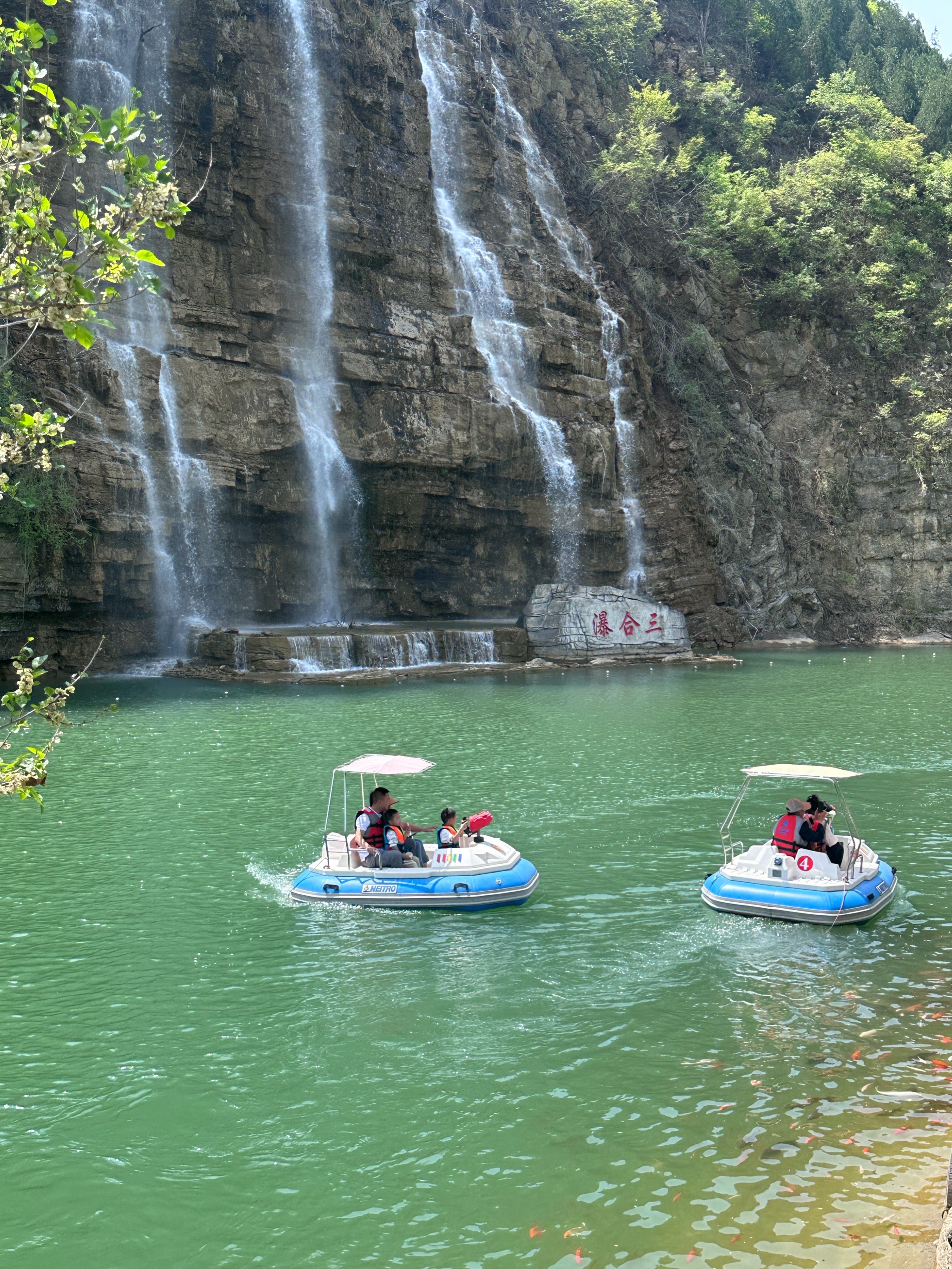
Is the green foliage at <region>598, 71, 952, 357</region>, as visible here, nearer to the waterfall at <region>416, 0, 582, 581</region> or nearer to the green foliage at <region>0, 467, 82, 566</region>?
the waterfall at <region>416, 0, 582, 581</region>

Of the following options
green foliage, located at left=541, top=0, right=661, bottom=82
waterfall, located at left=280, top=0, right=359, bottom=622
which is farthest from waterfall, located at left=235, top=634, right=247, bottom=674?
green foliage, located at left=541, top=0, right=661, bottom=82

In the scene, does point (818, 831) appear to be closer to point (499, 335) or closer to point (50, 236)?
point (50, 236)

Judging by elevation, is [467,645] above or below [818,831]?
above

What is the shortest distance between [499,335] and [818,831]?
134 ft

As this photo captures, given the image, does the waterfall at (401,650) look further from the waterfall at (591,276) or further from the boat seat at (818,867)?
the boat seat at (818,867)

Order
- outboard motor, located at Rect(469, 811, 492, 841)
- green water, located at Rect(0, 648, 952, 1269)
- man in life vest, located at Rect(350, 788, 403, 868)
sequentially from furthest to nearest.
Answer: outboard motor, located at Rect(469, 811, 492, 841) < man in life vest, located at Rect(350, 788, 403, 868) < green water, located at Rect(0, 648, 952, 1269)

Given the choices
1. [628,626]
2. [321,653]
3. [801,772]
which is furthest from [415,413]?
[801,772]

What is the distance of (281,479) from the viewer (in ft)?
147

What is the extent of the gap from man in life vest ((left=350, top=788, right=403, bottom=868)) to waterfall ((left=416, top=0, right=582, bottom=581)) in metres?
36.4

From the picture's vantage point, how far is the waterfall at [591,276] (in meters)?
52.3

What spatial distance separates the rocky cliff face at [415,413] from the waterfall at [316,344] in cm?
43

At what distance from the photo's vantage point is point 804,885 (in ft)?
42.5

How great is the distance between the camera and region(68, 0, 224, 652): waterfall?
1588 inches

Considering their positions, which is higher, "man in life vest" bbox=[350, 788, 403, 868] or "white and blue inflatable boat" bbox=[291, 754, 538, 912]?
"man in life vest" bbox=[350, 788, 403, 868]
